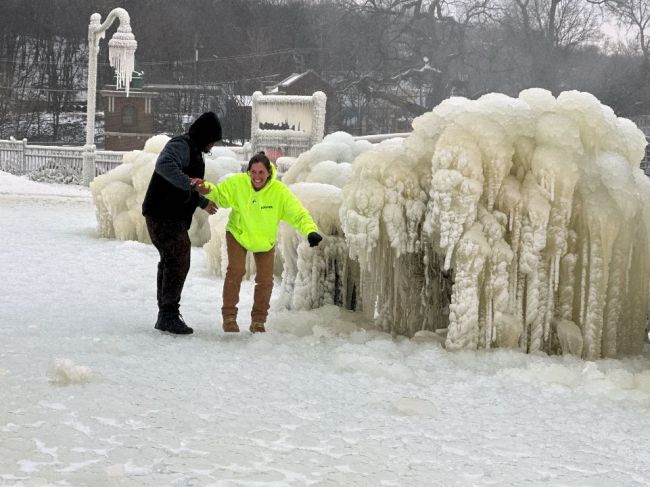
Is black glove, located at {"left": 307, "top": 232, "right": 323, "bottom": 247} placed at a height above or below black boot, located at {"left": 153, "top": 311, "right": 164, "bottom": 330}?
above

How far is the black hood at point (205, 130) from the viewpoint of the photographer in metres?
6.84

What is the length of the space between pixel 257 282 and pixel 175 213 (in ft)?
2.50

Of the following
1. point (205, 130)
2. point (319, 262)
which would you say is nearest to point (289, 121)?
point (319, 262)

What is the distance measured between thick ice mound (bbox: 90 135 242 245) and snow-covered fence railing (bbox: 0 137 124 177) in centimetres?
1169

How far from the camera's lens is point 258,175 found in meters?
6.88

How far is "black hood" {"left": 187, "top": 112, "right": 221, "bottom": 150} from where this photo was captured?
684 cm

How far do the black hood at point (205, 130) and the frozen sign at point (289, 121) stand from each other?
13.5 meters

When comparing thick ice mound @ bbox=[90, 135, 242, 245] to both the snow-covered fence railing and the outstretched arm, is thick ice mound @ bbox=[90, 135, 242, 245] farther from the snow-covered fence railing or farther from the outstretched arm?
the snow-covered fence railing

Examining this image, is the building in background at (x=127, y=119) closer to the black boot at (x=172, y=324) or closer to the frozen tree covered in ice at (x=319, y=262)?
the frozen tree covered in ice at (x=319, y=262)

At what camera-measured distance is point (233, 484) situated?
3928 millimetres

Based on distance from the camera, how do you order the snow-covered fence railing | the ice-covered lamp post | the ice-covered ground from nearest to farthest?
the ice-covered ground → the ice-covered lamp post → the snow-covered fence railing

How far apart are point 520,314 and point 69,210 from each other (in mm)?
14125

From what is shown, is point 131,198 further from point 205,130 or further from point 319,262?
point 205,130

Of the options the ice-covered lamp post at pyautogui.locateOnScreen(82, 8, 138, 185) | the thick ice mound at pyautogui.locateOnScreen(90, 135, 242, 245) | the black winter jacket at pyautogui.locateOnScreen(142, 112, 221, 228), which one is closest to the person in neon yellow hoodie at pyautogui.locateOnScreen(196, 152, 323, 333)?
the black winter jacket at pyautogui.locateOnScreen(142, 112, 221, 228)
